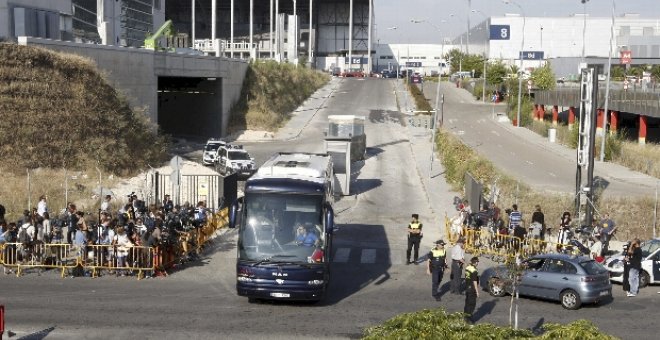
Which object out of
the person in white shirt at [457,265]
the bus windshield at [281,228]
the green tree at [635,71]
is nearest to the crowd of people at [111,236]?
the bus windshield at [281,228]

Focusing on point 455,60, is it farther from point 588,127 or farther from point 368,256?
point 368,256

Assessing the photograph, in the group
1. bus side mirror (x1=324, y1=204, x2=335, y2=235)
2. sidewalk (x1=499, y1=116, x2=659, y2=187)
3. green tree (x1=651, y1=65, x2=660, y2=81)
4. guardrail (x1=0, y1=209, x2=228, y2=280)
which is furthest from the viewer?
green tree (x1=651, y1=65, x2=660, y2=81)

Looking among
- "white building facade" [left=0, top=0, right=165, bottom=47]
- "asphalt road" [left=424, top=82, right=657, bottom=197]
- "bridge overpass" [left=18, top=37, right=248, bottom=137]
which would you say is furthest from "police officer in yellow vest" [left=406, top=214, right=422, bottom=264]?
"white building facade" [left=0, top=0, right=165, bottom=47]

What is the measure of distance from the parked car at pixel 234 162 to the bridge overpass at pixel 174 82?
508 centimetres

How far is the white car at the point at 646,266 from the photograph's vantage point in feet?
72.8

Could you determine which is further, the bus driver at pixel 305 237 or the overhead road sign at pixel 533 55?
the overhead road sign at pixel 533 55

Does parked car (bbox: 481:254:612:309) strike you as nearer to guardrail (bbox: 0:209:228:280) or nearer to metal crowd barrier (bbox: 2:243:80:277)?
guardrail (bbox: 0:209:228:280)

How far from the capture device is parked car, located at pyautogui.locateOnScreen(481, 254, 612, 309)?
19359 millimetres

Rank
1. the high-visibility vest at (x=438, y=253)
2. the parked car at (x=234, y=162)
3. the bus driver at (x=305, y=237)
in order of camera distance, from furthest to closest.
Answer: the parked car at (x=234, y=162), the high-visibility vest at (x=438, y=253), the bus driver at (x=305, y=237)

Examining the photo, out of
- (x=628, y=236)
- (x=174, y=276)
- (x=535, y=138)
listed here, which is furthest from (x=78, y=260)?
(x=535, y=138)

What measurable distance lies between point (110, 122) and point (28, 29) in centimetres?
983

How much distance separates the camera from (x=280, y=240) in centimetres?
1816

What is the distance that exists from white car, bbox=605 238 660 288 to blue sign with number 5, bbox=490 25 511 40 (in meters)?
107

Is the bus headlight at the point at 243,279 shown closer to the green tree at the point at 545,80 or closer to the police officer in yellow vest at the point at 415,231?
the police officer in yellow vest at the point at 415,231
